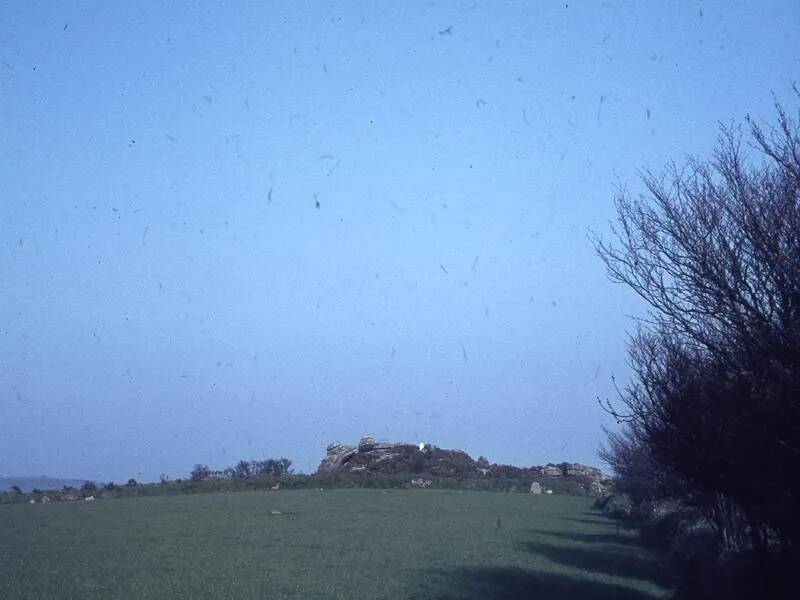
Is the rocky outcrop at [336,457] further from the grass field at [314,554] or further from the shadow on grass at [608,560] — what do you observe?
the shadow on grass at [608,560]

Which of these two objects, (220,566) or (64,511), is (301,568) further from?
(64,511)

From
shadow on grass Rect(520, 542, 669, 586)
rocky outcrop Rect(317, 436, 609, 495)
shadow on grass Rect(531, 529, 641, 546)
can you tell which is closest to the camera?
shadow on grass Rect(520, 542, 669, 586)

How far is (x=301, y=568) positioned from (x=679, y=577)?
11.7m

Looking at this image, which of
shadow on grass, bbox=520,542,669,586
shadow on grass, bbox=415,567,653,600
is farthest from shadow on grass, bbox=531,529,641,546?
shadow on grass, bbox=415,567,653,600

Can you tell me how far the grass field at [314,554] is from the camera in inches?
963

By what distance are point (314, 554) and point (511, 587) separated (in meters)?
10.6

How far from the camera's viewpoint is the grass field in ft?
80.3

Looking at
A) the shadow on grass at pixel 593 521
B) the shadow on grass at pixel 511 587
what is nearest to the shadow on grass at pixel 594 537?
the shadow on grass at pixel 593 521

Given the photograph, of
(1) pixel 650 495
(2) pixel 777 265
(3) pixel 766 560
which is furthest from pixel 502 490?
(2) pixel 777 265

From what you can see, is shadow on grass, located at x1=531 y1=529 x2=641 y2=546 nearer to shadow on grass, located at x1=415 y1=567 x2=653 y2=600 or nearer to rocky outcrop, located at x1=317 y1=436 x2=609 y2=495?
shadow on grass, located at x1=415 y1=567 x2=653 y2=600

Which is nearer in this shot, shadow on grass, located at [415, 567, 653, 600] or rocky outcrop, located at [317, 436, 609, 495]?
shadow on grass, located at [415, 567, 653, 600]

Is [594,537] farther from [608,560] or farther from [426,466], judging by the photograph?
[426,466]

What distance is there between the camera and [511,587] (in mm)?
25672

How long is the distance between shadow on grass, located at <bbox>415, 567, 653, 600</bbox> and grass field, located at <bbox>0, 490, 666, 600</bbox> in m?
0.04
